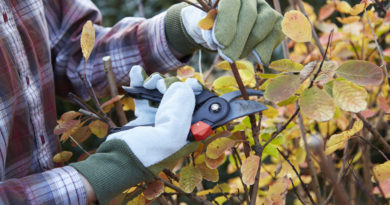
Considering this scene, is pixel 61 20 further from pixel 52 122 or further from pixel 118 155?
pixel 118 155

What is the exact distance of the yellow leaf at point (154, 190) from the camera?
0.99m

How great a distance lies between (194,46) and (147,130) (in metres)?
0.43

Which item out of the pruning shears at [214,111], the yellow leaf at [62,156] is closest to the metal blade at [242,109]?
the pruning shears at [214,111]

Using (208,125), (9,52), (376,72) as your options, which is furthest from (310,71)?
(9,52)

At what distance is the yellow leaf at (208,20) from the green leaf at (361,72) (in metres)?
0.29

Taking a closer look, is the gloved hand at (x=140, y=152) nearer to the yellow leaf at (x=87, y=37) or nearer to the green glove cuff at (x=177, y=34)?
the yellow leaf at (x=87, y=37)

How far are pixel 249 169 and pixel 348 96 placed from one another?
10.2 inches

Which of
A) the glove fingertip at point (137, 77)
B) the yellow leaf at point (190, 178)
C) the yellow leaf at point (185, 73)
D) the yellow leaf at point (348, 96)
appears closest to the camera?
the yellow leaf at point (348, 96)

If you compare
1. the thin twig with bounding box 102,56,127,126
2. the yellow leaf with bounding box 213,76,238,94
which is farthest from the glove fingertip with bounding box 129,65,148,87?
the yellow leaf with bounding box 213,76,238,94

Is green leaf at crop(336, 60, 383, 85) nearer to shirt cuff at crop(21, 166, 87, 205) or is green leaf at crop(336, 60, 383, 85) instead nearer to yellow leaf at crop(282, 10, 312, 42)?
yellow leaf at crop(282, 10, 312, 42)

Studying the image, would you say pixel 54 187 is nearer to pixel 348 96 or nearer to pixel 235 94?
pixel 235 94

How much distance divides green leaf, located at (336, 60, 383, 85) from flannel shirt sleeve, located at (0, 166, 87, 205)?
61 cm

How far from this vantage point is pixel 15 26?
1177mm

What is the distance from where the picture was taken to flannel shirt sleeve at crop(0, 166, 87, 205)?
94cm
